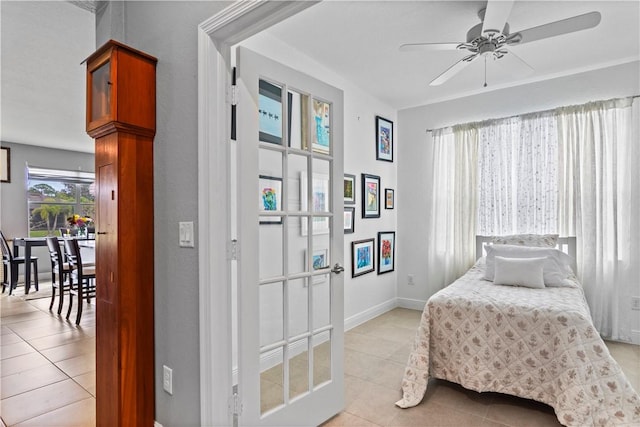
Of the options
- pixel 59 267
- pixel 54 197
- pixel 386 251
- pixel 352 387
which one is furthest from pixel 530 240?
pixel 54 197

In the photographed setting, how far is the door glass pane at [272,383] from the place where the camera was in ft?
5.99

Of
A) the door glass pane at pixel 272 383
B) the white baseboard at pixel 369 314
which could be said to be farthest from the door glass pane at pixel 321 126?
the white baseboard at pixel 369 314

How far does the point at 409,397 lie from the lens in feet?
7.82

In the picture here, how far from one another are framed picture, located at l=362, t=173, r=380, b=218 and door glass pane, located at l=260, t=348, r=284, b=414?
2479mm

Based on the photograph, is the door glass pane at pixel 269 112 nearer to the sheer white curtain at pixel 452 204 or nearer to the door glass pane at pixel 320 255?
the door glass pane at pixel 320 255

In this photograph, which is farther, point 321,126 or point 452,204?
point 452,204

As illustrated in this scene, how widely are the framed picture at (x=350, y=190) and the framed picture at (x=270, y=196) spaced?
6.42ft

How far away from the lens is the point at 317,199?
211cm

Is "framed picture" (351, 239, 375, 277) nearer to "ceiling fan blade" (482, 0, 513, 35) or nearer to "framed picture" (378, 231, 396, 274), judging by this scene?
"framed picture" (378, 231, 396, 274)

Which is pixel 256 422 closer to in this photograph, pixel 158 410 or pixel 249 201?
pixel 158 410

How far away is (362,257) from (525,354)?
205 centimetres

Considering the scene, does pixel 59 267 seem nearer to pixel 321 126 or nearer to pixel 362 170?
pixel 362 170

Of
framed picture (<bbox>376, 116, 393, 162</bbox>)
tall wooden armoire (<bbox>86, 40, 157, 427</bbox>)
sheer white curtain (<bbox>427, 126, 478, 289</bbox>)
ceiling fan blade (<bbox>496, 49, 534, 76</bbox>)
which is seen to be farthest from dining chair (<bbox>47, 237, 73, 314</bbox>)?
ceiling fan blade (<bbox>496, 49, 534, 76</bbox>)

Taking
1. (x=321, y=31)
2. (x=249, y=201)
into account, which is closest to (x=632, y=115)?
(x=321, y=31)
